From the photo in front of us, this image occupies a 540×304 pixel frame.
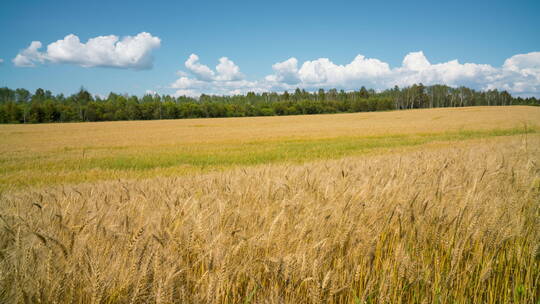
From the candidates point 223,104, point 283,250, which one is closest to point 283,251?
point 283,250

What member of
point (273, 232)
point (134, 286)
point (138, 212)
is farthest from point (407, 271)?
point (138, 212)

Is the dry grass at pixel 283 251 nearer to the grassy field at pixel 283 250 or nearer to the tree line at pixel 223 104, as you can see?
the grassy field at pixel 283 250

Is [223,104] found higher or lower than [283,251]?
higher

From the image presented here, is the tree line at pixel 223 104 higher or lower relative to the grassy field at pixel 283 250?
higher

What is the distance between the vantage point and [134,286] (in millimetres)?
1198

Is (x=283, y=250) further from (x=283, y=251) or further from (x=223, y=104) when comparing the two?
(x=223, y=104)

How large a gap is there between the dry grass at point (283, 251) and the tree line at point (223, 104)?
96.0m

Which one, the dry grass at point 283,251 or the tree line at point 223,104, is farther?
the tree line at point 223,104

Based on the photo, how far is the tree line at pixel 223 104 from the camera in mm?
81625

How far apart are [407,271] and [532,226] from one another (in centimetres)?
127

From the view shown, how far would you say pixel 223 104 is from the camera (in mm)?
101812

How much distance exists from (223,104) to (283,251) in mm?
102953

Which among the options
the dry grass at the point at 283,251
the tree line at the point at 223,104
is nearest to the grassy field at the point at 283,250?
the dry grass at the point at 283,251

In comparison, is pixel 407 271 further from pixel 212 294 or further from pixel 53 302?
pixel 53 302
